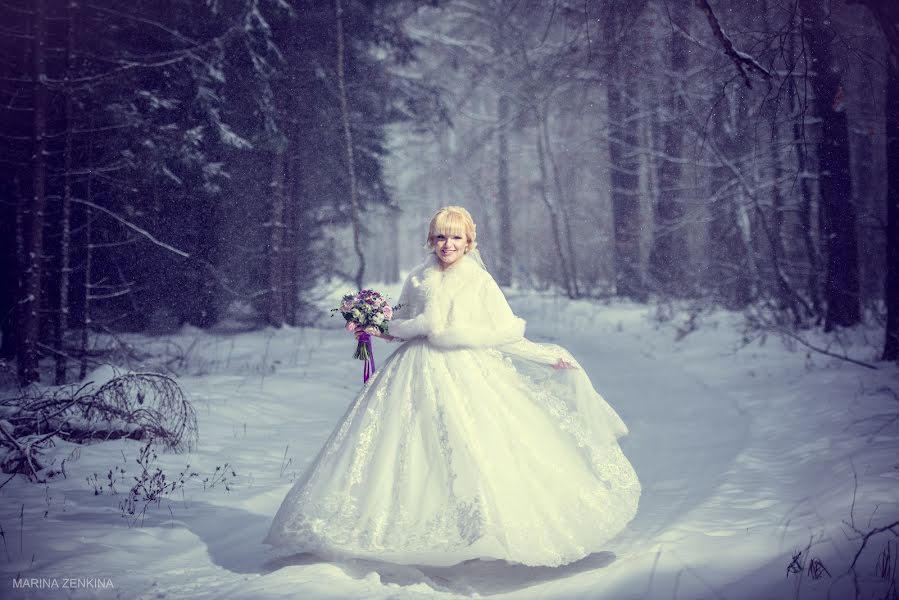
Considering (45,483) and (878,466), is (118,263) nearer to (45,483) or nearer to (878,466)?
(45,483)

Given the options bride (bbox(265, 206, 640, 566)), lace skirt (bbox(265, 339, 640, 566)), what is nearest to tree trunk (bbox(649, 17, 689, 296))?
bride (bbox(265, 206, 640, 566))

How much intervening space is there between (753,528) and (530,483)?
1.82 meters

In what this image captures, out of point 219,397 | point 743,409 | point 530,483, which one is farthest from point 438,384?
point 743,409

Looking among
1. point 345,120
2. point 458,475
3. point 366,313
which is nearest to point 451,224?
point 366,313

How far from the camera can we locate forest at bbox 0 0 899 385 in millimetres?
9398

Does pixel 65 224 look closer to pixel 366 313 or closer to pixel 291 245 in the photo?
pixel 291 245

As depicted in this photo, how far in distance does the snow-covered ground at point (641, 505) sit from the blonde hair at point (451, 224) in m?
2.26

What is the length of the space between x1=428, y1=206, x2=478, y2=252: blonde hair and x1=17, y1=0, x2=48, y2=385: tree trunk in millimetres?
6929

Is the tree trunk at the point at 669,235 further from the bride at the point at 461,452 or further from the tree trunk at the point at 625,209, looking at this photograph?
the bride at the point at 461,452

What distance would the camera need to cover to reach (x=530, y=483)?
13.3 feet

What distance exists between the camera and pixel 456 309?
4512 millimetres

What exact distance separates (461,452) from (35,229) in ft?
25.4

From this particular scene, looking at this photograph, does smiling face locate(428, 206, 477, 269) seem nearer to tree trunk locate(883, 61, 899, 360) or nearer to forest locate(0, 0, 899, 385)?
forest locate(0, 0, 899, 385)

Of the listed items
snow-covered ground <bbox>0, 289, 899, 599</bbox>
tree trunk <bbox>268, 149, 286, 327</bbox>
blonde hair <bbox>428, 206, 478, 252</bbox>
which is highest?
tree trunk <bbox>268, 149, 286, 327</bbox>
